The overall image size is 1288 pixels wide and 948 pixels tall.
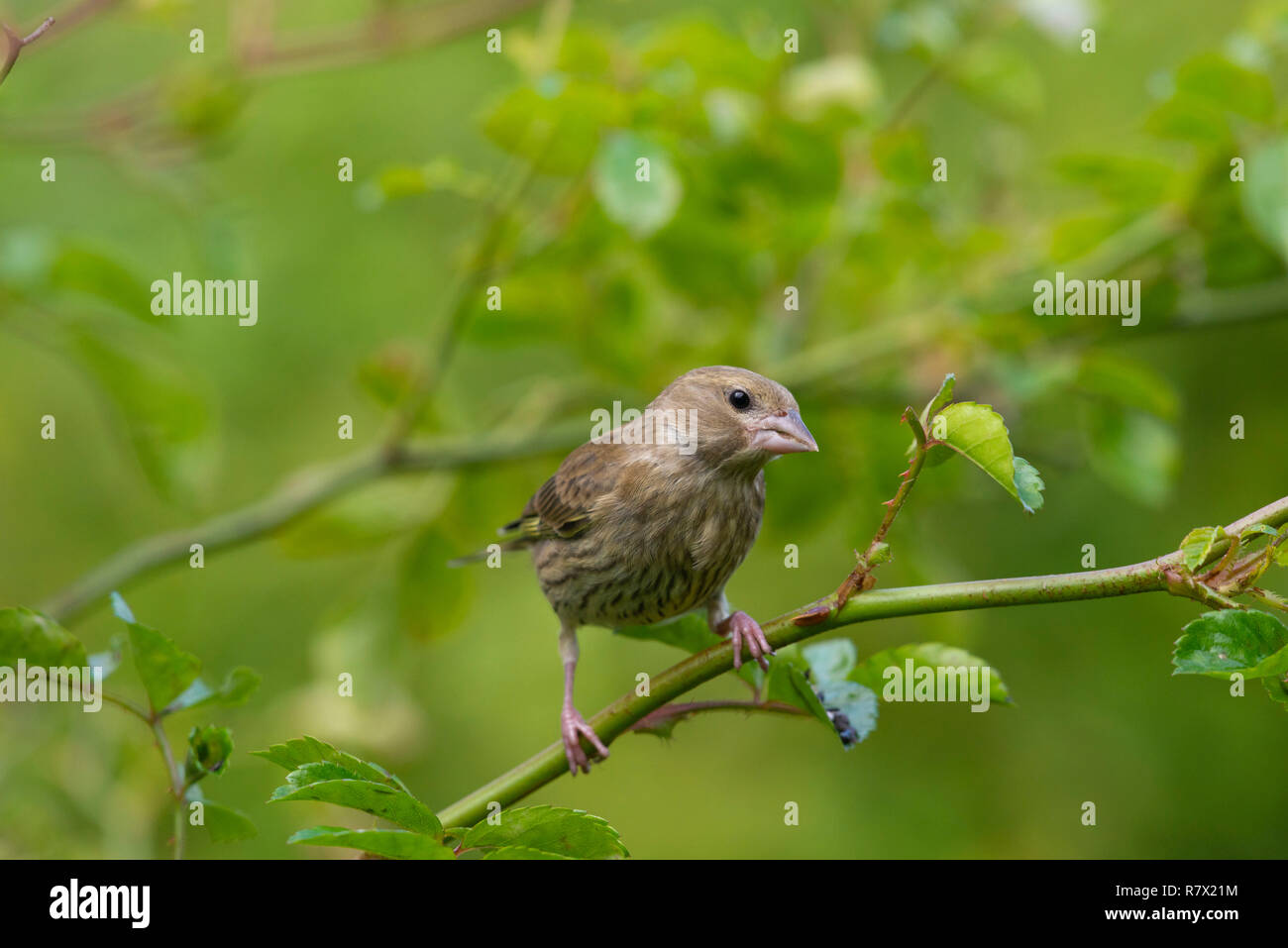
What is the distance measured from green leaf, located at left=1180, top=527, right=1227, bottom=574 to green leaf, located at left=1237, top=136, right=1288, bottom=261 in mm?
1492

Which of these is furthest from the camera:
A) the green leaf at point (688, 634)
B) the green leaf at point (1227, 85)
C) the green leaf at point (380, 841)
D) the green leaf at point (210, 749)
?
the green leaf at point (1227, 85)

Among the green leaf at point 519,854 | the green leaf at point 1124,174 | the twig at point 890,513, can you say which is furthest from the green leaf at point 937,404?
the green leaf at point 1124,174

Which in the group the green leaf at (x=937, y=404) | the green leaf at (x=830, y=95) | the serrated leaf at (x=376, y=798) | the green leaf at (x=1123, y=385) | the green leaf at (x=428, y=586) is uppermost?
the green leaf at (x=830, y=95)

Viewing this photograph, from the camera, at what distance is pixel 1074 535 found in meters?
5.24

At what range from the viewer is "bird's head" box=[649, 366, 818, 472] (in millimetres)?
2750

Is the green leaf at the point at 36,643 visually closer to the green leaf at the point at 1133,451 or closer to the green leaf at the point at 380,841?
the green leaf at the point at 380,841

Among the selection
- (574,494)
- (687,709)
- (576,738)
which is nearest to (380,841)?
(687,709)

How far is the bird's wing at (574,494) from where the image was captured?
10.5ft

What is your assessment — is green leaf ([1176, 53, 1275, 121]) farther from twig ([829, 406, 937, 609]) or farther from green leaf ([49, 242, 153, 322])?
green leaf ([49, 242, 153, 322])

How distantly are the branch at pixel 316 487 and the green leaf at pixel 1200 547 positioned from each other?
2.28 m

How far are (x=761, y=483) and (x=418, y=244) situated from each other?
3636 mm

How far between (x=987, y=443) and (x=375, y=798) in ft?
2.89

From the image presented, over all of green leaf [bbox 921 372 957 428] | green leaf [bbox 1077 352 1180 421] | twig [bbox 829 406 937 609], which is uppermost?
green leaf [bbox 1077 352 1180 421]

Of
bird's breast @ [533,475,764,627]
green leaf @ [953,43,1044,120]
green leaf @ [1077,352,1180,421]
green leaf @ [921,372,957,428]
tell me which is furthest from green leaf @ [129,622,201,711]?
green leaf @ [953,43,1044,120]
